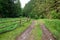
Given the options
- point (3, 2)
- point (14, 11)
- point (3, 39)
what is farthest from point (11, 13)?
point (3, 39)

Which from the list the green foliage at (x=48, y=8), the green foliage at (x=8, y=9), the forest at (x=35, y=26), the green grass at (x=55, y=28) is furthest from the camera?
the green foliage at (x=8, y=9)

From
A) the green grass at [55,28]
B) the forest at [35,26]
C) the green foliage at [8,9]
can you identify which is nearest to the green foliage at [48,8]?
the forest at [35,26]

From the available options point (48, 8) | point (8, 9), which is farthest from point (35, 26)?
point (8, 9)

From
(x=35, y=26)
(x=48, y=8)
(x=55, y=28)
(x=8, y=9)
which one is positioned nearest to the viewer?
(x=48, y=8)

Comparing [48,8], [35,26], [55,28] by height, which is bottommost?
[35,26]

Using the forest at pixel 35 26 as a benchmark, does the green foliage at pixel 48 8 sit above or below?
above

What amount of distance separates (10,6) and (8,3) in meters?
2.19

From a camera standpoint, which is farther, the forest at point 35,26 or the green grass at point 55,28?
the green grass at point 55,28

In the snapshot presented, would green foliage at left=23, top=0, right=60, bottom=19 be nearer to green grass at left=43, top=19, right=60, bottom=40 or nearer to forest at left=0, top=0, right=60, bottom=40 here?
forest at left=0, top=0, right=60, bottom=40

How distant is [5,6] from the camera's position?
74.4m

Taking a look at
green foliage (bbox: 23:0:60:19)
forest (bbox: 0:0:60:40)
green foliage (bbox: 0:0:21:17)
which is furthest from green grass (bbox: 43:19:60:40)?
green foliage (bbox: 0:0:21:17)

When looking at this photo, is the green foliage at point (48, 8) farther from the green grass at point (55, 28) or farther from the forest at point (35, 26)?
the green grass at point (55, 28)

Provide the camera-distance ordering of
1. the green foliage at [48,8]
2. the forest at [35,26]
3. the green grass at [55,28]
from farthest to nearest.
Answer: the green grass at [55,28] → the forest at [35,26] → the green foliage at [48,8]

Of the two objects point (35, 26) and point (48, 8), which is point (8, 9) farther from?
point (48, 8)
